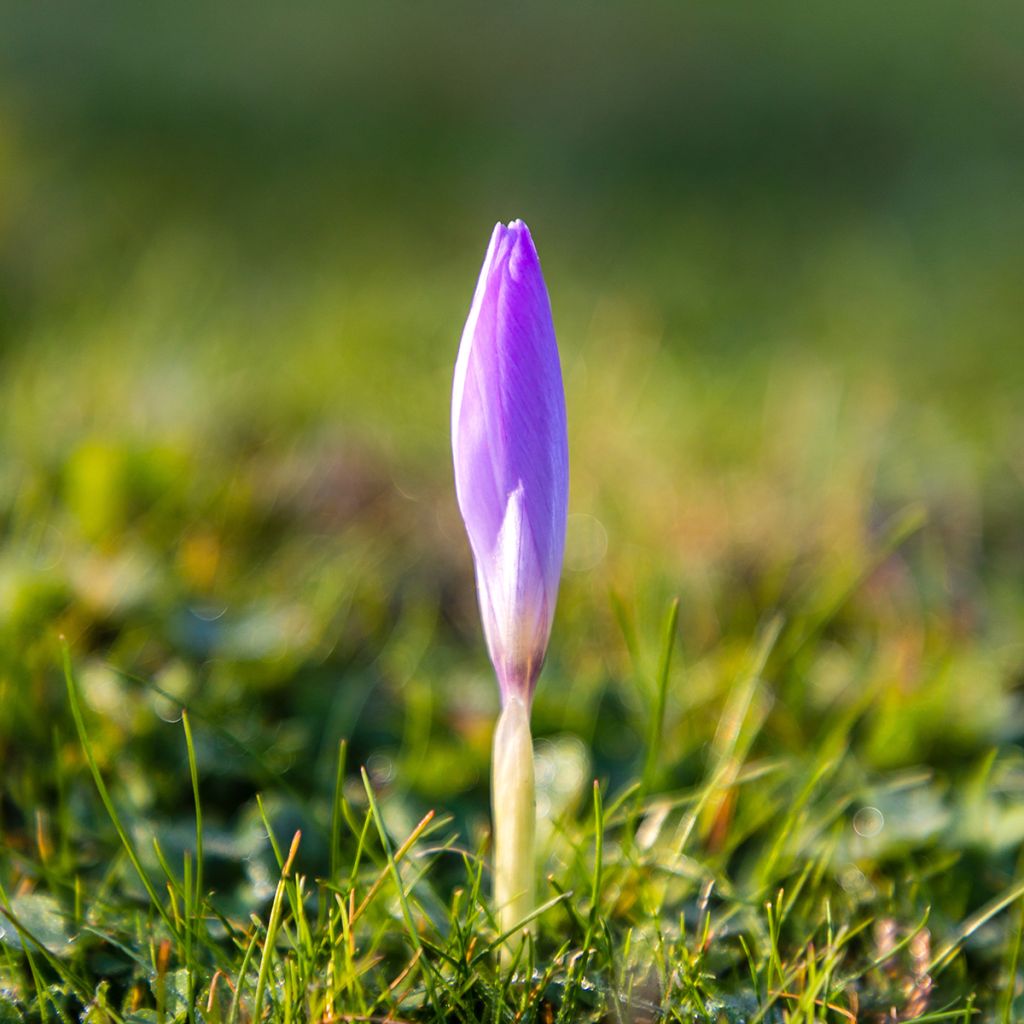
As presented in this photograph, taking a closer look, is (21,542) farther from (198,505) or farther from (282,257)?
(282,257)

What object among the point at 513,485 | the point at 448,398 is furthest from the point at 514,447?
the point at 448,398

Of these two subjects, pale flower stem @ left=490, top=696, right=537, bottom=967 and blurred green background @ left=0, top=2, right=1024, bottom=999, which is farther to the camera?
blurred green background @ left=0, top=2, right=1024, bottom=999

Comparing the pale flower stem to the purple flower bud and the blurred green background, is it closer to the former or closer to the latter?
the purple flower bud

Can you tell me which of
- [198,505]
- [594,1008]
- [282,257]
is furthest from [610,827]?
[282,257]

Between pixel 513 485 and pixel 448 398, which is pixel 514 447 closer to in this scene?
pixel 513 485

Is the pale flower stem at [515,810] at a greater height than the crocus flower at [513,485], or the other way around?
the crocus flower at [513,485]

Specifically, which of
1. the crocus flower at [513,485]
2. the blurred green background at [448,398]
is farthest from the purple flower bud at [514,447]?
the blurred green background at [448,398]

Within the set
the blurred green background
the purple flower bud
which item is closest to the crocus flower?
the purple flower bud

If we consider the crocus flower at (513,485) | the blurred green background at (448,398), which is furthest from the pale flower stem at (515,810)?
the blurred green background at (448,398)

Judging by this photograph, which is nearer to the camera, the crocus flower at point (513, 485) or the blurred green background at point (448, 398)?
the crocus flower at point (513, 485)

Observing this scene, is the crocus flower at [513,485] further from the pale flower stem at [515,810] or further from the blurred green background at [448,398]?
the blurred green background at [448,398]
